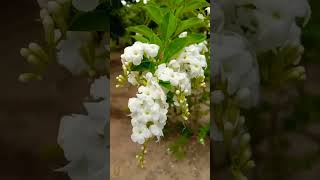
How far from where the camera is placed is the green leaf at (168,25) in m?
1.35

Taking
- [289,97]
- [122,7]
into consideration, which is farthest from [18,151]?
[122,7]

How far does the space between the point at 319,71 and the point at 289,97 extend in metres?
0.07

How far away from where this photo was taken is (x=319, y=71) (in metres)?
0.78

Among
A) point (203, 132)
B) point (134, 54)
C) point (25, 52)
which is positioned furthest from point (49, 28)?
point (203, 132)

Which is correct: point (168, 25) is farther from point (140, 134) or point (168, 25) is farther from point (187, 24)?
point (140, 134)

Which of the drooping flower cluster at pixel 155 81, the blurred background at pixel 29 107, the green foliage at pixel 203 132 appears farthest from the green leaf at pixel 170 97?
the blurred background at pixel 29 107

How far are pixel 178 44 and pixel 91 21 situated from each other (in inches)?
21.7

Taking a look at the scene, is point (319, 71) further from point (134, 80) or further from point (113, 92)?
point (113, 92)

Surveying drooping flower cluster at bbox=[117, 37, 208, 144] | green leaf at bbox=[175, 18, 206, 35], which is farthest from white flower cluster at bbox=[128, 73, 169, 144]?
green leaf at bbox=[175, 18, 206, 35]

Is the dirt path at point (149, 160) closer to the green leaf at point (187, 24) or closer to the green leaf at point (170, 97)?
the green leaf at point (170, 97)

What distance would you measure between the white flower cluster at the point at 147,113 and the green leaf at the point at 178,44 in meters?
0.14

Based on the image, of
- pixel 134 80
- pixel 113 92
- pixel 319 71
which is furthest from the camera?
pixel 113 92

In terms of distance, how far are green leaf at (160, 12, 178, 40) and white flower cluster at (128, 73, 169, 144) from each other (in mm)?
196

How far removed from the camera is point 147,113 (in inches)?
48.4
